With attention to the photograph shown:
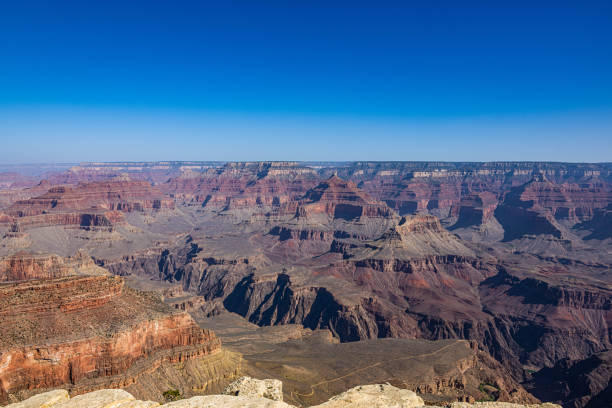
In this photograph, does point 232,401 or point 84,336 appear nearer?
point 232,401

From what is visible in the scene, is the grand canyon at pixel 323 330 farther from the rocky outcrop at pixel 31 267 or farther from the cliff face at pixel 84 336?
the rocky outcrop at pixel 31 267

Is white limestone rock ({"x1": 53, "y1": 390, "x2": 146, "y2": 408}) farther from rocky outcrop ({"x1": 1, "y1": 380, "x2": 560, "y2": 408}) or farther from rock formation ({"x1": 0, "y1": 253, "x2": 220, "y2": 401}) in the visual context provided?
rock formation ({"x1": 0, "y1": 253, "x2": 220, "y2": 401})

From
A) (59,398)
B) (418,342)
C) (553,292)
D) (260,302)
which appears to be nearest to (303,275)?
(260,302)

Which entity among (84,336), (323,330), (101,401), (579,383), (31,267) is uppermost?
(101,401)

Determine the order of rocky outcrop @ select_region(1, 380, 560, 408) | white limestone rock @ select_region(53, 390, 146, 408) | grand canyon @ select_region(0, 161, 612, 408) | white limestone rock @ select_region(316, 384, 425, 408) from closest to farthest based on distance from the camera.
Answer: rocky outcrop @ select_region(1, 380, 560, 408) → white limestone rock @ select_region(53, 390, 146, 408) → white limestone rock @ select_region(316, 384, 425, 408) → grand canyon @ select_region(0, 161, 612, 408)

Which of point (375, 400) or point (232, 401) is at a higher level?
point (232, 401)

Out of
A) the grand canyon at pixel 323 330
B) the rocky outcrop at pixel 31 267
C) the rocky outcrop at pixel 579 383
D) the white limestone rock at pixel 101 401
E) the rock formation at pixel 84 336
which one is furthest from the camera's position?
the rocky outcrop at pixel 31 267

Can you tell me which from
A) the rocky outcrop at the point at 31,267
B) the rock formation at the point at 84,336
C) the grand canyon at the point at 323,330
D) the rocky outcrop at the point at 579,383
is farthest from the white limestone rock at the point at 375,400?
the rocky outcrop at the point at 31,267

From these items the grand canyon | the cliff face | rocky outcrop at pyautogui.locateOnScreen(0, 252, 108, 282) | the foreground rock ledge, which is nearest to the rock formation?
the cliff face

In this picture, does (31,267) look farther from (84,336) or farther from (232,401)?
(232,401)

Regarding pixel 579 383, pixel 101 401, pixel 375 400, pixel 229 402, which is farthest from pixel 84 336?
pixel 579 383
